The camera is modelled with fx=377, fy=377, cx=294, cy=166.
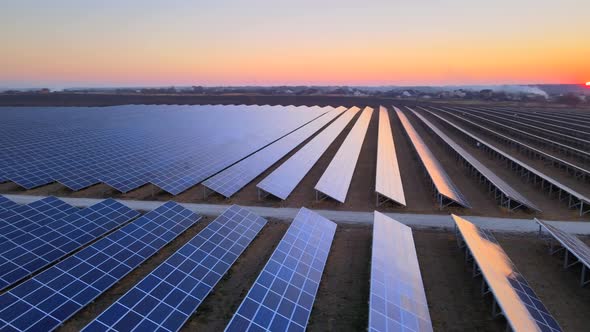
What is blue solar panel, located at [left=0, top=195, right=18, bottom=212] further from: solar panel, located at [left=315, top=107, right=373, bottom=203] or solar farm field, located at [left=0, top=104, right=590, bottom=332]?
solar panel, located at [left=315, top=107, right=373, bottom=203]

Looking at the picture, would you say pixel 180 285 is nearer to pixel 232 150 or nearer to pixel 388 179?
pixel 388 179

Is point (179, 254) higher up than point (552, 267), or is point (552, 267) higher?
point (179, 254)

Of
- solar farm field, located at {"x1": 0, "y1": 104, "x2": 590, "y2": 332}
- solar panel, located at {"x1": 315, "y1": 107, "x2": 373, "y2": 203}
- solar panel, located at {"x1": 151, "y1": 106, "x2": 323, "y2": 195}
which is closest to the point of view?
solar farm field, located at {"x1": 0, "y1": 104, "x2": 590, "y2": 332}

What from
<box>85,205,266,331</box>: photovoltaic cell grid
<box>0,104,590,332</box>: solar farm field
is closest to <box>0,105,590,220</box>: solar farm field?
<box>0,104,590,332</box>: solar farm field

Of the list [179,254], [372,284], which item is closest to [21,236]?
[179,254]

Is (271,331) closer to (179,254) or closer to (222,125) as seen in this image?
(179,254)

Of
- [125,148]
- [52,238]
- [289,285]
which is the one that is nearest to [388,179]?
[289,285]
